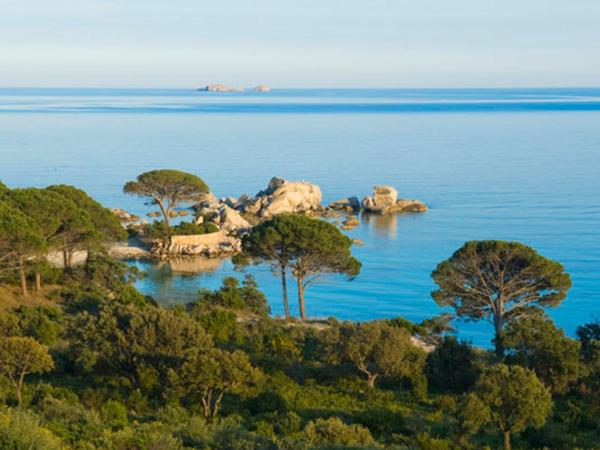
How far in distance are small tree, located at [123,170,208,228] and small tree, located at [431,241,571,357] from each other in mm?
33149

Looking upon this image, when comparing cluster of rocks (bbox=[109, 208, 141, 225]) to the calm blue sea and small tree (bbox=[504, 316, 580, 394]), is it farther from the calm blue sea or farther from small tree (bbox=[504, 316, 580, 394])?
small tree (bbox=[504, 316, 580, 394])

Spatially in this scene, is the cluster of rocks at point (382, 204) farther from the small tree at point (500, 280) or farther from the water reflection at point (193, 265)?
the small tree at point (500, 280)

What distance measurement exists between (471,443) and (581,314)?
24664mm

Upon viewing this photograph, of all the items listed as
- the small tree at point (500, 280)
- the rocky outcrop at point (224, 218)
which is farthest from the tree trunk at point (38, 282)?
the rocky outcrop at point (224, 218)

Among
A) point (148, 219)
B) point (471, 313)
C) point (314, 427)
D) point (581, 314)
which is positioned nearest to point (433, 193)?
point (148, 219)

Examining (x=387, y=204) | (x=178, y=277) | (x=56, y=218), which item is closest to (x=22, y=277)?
(x=56, y=218)

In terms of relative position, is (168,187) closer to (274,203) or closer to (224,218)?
(224,218)

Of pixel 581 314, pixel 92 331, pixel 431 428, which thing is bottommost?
pixel 581 314

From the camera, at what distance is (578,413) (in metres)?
20.6

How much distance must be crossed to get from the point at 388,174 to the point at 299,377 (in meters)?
68.8

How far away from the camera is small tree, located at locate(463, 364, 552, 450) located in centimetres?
1672

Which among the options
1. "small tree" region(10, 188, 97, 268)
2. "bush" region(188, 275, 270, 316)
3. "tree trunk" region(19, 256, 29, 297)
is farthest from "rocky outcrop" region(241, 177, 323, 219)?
"tree trunk" region(19, 256, 29, 297)

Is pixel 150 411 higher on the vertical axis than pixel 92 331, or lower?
lower

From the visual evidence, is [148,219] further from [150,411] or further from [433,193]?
[150,411]
